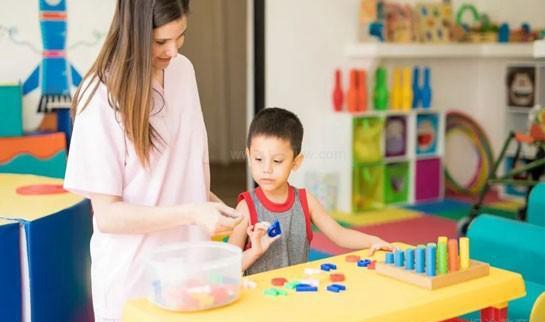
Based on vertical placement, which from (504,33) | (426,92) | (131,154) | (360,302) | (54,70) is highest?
(504,33)

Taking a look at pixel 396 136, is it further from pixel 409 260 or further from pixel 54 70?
pixel 409 260

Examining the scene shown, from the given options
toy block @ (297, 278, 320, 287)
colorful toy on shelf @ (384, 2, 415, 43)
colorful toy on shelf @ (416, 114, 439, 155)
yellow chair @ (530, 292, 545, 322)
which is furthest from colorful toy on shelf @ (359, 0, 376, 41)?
toy block @ (297, 278, 320, 287)

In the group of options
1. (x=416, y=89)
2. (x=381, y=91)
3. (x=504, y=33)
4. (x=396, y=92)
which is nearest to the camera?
(x=381, y=91)

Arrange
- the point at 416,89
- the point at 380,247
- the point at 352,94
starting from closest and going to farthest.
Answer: the point at 380,247, the point at 352,94, the point at 416,89

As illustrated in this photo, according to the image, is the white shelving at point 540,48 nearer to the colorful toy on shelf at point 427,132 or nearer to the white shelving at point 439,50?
the white shelving at point 439,50

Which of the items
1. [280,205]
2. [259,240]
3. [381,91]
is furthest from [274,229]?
[381,91]

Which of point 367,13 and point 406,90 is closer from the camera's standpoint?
point 367,13

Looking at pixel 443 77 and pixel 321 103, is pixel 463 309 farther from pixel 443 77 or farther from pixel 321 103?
pixel 443 77

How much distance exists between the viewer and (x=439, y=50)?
644 cm

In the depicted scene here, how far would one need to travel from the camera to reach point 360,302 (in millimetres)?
1719

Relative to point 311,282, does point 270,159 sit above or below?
above

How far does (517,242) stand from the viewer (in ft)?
9.95

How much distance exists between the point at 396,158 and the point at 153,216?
4804mm

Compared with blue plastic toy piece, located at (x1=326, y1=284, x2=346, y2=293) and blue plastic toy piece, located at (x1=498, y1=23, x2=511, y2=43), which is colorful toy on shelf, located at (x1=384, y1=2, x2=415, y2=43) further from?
blue plastic toy piece, located at (x1=326, y1=284, x2=346, y2=293)
